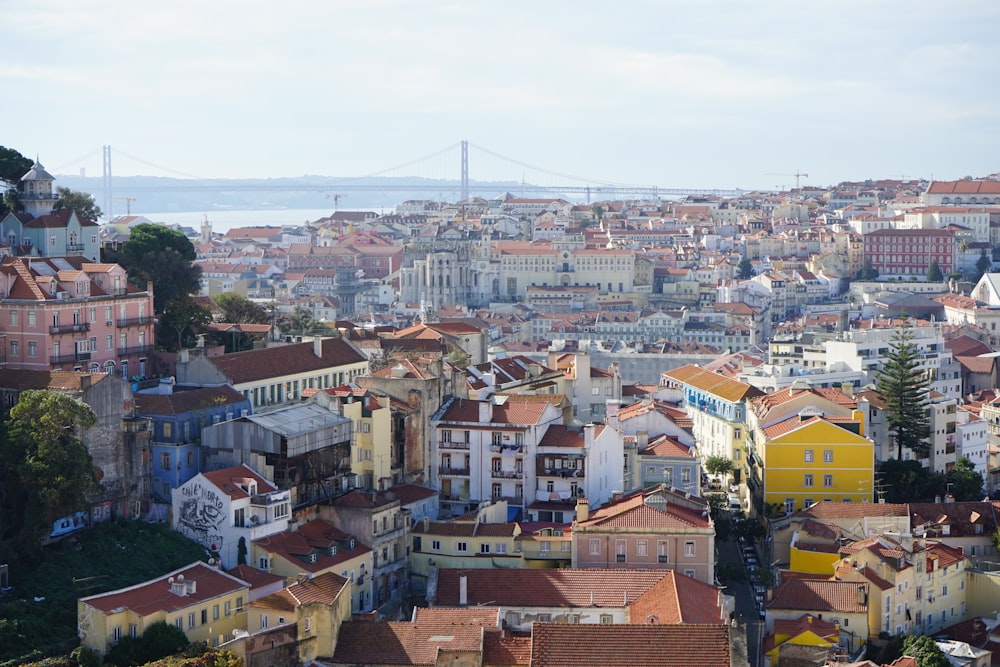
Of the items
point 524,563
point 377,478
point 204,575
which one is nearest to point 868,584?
point 524,563

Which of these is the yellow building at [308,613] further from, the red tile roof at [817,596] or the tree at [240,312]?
the tree at [240,312]

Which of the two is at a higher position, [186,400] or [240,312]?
[240,312]

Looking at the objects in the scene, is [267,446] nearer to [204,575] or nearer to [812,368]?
[204,575]

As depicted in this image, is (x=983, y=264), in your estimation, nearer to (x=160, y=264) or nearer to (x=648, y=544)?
(x=160, y=264)

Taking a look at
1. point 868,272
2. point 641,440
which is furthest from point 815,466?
point 868,272

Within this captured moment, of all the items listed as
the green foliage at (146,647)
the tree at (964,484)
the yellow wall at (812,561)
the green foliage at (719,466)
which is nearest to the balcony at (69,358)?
the green foliage at (146,647)

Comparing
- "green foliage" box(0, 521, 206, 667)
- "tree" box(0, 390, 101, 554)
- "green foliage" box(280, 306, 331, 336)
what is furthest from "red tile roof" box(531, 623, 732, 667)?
"green foliage" box(280, 306, 331, 336)
